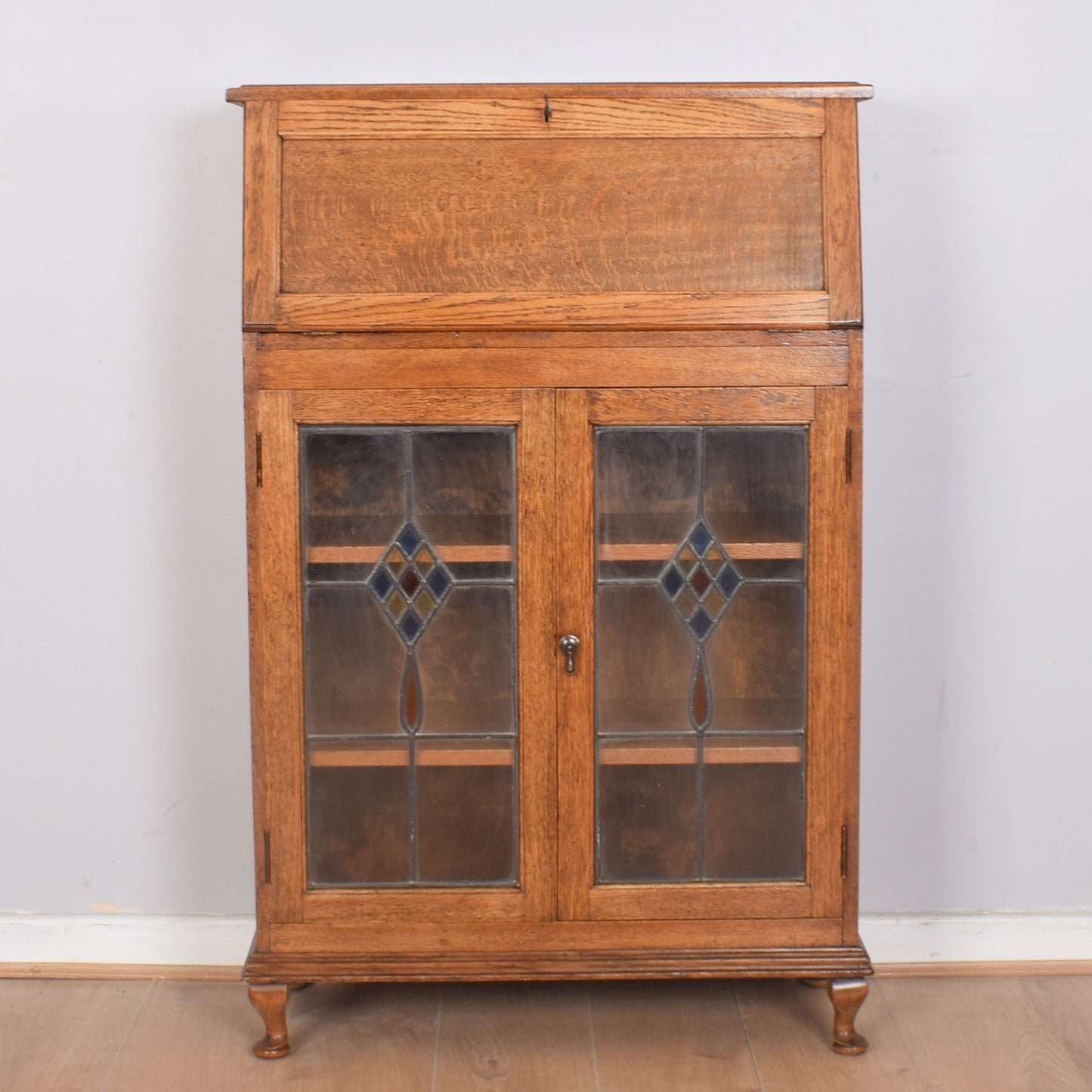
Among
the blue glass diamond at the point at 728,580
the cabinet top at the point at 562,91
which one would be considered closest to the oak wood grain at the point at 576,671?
the blue glass diamond at the point at 728,580

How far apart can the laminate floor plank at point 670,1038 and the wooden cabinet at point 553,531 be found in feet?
0.60

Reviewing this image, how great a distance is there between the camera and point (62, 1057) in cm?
221

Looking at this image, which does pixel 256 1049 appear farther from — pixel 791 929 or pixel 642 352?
pixel 642 352

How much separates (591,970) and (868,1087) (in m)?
0.49

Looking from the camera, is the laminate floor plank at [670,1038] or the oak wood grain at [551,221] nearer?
the oak wood grain at [551,221]

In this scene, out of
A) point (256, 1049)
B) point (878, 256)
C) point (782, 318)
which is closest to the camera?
point (782, 318)

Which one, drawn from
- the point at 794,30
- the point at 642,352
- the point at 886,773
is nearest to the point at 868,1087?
the point at 886,773

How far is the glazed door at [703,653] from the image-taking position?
6.67ft

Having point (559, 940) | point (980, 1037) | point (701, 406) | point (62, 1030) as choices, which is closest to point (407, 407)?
point (701, 406)

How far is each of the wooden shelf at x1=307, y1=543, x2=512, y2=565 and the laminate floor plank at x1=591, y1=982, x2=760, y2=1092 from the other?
888 mm

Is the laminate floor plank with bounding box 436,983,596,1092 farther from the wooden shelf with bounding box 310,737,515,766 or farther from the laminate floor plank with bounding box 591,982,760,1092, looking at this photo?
the wooden shelf with bounding box 310,737,515,766

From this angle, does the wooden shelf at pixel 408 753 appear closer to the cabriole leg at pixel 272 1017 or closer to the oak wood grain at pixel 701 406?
the cabriole leg at pixel 272 1017

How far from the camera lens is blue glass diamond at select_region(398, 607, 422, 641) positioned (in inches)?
81.7

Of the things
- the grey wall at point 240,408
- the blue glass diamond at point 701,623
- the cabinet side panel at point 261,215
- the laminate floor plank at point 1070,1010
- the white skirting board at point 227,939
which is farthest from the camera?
the white skirting board at point 227,939
